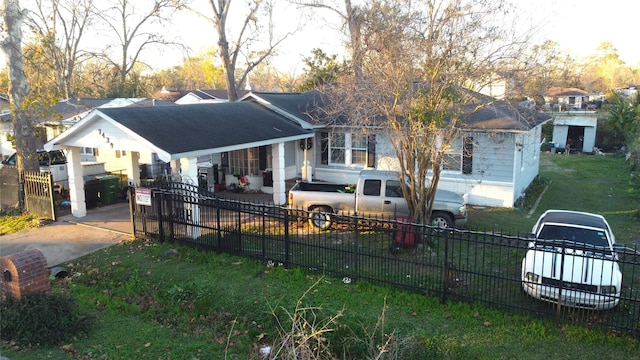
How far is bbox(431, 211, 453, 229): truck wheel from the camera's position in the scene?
13469mm

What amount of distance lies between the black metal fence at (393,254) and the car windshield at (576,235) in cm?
57

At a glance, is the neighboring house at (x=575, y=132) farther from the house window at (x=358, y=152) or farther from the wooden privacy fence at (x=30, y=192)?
the wooden privacy fence at (x=30, y=192)

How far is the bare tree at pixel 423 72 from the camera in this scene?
37.2ft

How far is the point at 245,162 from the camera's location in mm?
20266

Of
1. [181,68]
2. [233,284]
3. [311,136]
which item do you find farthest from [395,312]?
[181,68]

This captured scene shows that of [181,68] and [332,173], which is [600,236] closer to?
[332,173]

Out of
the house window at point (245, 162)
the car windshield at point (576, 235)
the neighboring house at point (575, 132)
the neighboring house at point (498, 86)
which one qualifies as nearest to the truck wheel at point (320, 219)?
the car windshield at point (576, 235)

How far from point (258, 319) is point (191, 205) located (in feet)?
15.4

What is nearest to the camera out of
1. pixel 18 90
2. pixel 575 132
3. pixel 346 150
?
pixel 18 90

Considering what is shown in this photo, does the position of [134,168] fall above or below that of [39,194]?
above

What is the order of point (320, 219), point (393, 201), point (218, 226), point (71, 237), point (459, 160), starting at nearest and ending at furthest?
point (320, 219), point (218, 226), point (393, 201), point (71, 237), point (459, 160)

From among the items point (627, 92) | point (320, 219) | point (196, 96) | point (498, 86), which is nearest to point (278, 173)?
point (320, 219)

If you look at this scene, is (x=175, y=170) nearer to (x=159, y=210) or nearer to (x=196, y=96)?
(x=159, y=210)

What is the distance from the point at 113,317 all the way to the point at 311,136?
11770mm
